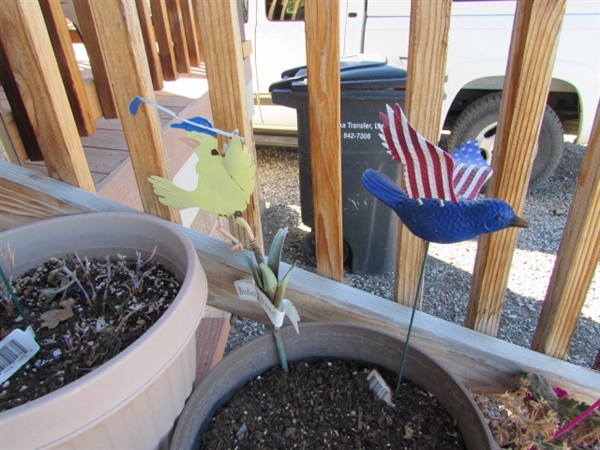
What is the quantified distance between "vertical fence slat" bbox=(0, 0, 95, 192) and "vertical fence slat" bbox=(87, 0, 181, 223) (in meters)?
0.15

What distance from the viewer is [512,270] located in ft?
8.49

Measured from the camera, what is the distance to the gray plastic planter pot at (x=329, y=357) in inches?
Answer: 32.4

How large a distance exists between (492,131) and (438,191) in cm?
296

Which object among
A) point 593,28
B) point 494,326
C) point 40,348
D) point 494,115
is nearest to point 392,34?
point 494,115

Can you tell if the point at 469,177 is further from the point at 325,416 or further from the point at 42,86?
the point at 42,86

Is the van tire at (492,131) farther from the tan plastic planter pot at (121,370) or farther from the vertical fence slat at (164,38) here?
the tan plastic planter pot at (121,370)

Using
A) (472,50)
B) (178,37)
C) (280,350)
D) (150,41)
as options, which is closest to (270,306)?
(280,350)

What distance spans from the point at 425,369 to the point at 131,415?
0.57 meters

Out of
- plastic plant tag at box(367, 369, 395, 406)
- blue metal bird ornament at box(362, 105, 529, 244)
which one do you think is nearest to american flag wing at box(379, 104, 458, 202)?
blue metal bird ornament at box(362, 105, 529, 244)

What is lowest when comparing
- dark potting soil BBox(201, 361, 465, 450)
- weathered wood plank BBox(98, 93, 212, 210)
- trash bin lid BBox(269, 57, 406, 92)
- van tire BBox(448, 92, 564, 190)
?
van tire BBox(448, 92, 564, 190)

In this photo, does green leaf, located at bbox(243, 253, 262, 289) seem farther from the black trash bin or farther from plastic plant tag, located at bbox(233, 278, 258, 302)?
the black trash bin

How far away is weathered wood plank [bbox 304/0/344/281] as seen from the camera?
0.83 meters

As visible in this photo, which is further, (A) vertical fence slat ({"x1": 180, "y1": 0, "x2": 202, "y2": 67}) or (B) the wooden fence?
(A) vertical fence slat ({"x1": 180, "y1": 0, "x2": 202, "y2": 67})

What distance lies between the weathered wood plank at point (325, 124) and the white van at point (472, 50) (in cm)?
225
